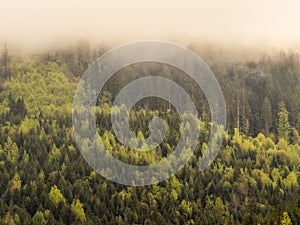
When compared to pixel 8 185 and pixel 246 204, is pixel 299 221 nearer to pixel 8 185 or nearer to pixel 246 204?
pixel 246 204

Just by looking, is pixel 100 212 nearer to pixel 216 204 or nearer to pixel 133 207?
pixel 133 207

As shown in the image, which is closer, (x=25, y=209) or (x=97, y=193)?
(x=25, y=209)

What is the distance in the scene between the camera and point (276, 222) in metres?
152

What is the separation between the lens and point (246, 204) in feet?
651

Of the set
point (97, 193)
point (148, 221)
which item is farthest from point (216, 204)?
point (97, 193)

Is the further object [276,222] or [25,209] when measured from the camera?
[25,209]

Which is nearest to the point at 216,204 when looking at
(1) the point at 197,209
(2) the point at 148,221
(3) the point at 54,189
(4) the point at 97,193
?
(1) the point at 197,209

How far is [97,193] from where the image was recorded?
19800cm

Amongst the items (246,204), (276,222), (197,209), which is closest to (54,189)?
(197,209)

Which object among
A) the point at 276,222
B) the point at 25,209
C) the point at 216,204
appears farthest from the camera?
the point at 216,204

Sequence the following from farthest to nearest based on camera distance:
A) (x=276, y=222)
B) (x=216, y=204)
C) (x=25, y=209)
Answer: (x=216, y=204), (x=25, y=209), (x=276, y=222)

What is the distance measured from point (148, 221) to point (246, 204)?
3287 cm

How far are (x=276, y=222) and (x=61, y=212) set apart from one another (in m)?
64.5

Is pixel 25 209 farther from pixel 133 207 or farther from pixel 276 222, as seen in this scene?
pixel 276 222
